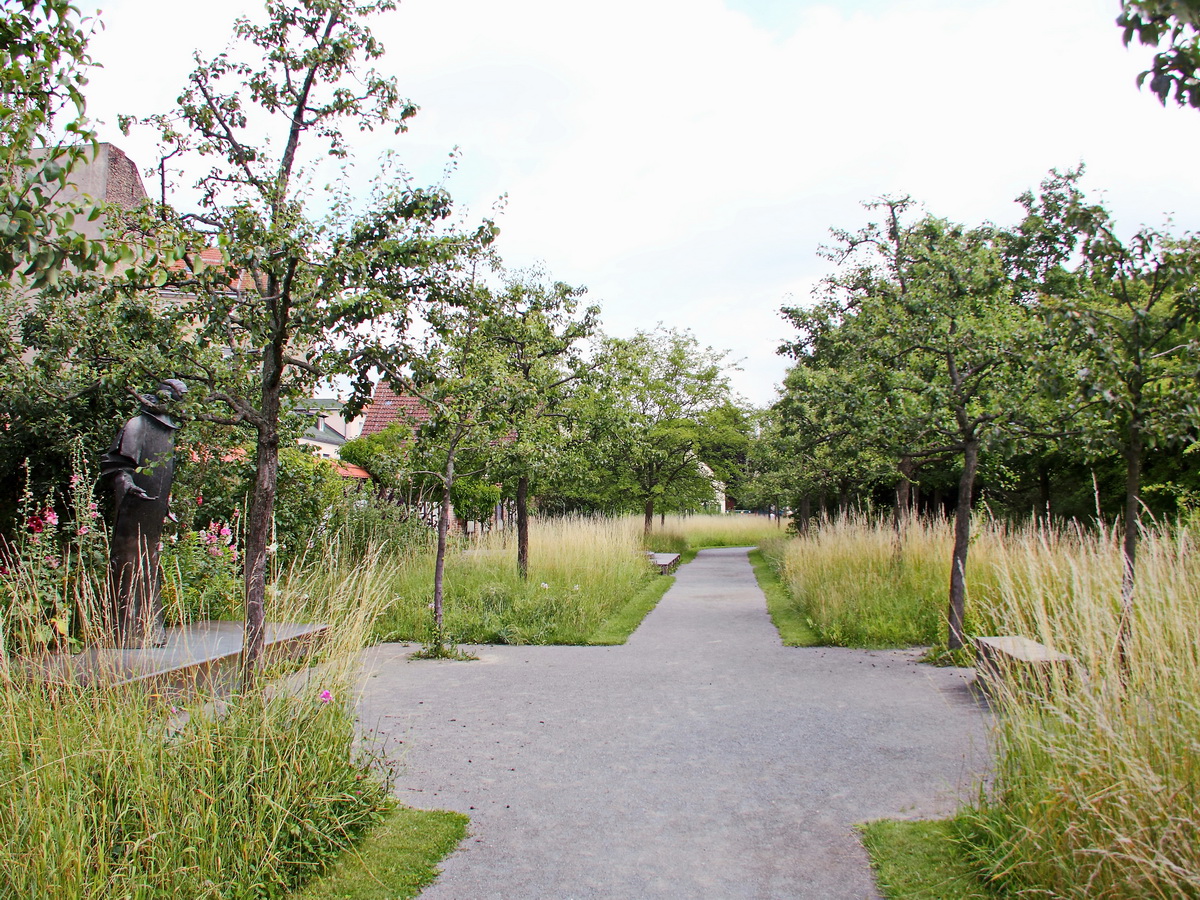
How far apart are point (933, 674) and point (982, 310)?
4.15 metres

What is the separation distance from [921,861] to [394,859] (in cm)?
243

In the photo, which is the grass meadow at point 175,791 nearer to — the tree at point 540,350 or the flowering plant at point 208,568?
the flowering plant at point 208,568

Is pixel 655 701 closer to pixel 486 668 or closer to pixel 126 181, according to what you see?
pixel 486 668

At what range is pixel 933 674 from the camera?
7.94 metres

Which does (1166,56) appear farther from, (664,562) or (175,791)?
(664,562)

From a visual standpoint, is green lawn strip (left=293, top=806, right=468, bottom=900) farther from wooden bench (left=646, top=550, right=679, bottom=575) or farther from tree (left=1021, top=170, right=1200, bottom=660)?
wooden bench (left=646, top=550, right=679, bottom=575)

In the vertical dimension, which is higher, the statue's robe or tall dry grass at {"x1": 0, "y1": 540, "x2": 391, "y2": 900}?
the statue's robe

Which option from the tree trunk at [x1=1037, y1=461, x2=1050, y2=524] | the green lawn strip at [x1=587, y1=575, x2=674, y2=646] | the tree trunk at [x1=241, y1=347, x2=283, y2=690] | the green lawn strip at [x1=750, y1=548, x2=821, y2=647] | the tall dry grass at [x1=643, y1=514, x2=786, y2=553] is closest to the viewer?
the tree trunk at [x1=241, y1=347, x2=283, y2=690]

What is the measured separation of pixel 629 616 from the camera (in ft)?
39.5

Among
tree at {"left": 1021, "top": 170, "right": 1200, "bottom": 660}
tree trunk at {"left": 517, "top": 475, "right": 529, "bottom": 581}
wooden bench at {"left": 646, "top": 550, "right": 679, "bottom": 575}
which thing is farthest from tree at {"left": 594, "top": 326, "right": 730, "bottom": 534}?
tree at {"left": 1021, "top": 170, "right": 1200, "bottom": 660}

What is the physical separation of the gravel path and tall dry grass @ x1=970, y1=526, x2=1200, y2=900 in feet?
2.03

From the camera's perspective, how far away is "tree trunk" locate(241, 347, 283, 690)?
432 cm

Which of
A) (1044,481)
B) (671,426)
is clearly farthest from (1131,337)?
(671,426)

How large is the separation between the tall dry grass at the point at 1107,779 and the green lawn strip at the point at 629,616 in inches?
257
